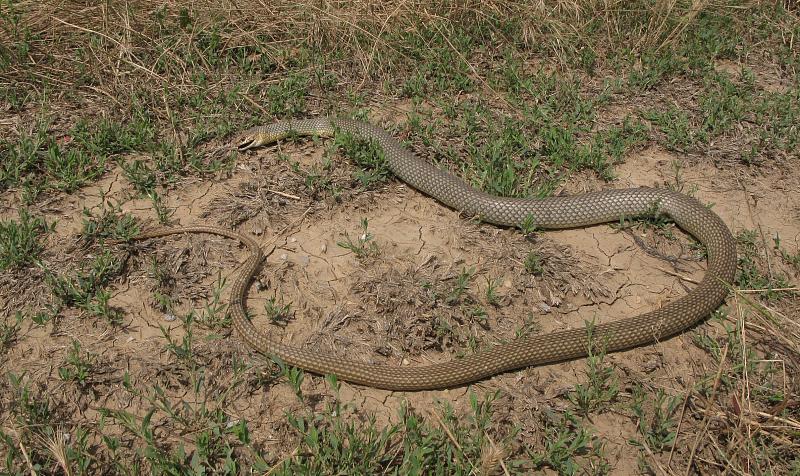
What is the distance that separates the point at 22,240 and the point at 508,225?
146 inches

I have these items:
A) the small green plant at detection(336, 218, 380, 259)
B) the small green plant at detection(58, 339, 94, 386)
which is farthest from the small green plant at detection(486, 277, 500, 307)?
the small green plant at detection(58, 339, 94, 386)

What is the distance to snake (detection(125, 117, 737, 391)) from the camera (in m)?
4.00

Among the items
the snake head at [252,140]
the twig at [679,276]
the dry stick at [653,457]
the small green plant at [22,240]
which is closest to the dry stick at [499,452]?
the dry stick at [653,457]

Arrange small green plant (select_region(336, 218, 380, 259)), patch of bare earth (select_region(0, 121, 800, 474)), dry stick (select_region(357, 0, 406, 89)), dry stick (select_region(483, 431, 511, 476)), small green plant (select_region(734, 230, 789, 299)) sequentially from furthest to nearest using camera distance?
dry stick (select_region(357, 0, 406, 89)), small green plant (select_region(336, 218, 380, 259)), small green plant (select_region(734, 230, 789, 299)), patch of bare earth (select_region(0, 121, 800, 474)), dry stick (select_region(483, 431, 511, 476))

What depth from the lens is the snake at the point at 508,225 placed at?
4000 millimetres

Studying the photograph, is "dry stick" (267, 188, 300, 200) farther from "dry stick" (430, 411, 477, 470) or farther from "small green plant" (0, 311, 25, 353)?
"dry stick" (430, 411, 477, 470)

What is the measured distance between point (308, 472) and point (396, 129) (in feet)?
12.1

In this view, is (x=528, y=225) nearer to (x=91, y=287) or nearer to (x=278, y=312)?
(x=278, y=312)

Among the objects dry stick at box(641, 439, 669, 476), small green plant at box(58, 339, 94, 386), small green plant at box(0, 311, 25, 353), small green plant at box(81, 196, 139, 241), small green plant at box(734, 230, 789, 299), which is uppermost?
small green plant at box(734, 230, 789, 299)

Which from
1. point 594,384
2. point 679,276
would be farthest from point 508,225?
point 594,384

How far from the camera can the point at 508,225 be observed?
5195 mm

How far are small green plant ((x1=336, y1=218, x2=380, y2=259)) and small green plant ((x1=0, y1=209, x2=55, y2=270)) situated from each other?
222cm

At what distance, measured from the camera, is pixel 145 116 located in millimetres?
6000

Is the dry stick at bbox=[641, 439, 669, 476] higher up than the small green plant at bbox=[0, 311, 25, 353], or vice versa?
the dry stick at bbox=[641, 439, 669, 476]
